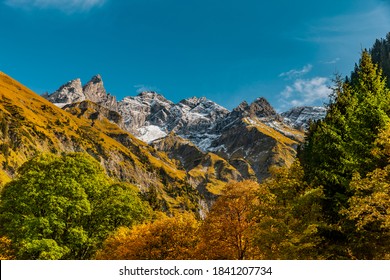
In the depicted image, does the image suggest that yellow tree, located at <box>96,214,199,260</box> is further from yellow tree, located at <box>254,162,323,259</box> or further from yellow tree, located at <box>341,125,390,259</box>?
yellow tree, located at <box>341,125,390,259</box>

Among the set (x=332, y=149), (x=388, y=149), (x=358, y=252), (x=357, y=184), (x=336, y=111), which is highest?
(x=336, y=111)

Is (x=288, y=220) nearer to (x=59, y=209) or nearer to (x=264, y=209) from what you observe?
(x=264, y=209)

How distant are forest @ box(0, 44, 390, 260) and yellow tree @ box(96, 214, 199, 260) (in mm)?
111

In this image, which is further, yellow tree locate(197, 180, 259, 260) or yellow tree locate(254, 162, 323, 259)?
yellow tree locate(197, 180, 259, 260)

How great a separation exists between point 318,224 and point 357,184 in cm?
492

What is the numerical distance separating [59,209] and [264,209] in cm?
2444

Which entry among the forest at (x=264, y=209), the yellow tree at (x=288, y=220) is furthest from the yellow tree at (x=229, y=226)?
the yellow tree at (x=288, y=220)

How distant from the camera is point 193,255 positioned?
40000 mm

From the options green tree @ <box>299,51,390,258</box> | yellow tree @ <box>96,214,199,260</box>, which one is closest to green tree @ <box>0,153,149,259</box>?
yellow tree @ <box>96,214,199,260</box>

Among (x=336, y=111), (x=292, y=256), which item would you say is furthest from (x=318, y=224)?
(x=336, y=111)

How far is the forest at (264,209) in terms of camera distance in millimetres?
29953

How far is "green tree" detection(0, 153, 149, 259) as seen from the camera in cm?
4275

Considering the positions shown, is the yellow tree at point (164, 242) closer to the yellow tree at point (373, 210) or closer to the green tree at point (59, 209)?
the green tree at point (59, 209)
